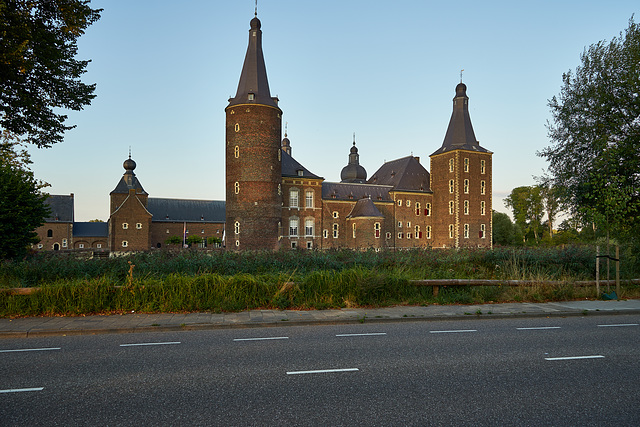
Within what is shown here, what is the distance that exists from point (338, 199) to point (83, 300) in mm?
49599

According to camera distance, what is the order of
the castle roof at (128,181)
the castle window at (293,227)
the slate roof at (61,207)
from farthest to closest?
the slate roof at (61,207), the castle roof at (128,181), the castle window at (293,227)

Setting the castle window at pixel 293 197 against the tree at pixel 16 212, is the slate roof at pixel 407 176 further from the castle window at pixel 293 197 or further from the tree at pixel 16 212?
the tree at pixel 16 212

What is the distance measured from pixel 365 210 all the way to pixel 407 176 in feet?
40.5

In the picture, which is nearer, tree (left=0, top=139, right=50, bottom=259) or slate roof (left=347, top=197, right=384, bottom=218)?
tree (left=0, top=139, right=50, bottom=259)

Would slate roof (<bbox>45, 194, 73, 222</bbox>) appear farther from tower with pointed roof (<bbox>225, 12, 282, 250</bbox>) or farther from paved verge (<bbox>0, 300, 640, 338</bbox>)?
paved verge (<bbox>0, 300, 640, 338</bbox>)

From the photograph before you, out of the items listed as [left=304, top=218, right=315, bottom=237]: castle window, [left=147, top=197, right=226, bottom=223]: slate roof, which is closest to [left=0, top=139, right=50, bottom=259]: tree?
[left=304, top=218, right=315, bottom=237]: castle window

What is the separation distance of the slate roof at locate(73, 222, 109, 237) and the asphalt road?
7301 centimetres

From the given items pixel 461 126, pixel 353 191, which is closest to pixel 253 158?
pixel 353 191

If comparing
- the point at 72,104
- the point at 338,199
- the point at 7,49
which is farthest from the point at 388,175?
the point at 7,49

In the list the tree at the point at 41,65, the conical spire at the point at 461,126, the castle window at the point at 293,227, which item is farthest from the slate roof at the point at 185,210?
the tree at the point at 41,65

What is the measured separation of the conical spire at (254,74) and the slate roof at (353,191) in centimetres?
1655

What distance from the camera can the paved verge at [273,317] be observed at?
8.80m

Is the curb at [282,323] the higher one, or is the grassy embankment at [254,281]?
the grassy embankment at [254,281]

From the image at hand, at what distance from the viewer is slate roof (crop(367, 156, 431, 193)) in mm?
63872
